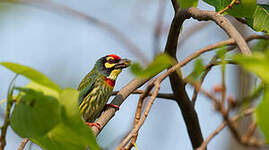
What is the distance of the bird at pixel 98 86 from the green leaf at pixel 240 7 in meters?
2.29

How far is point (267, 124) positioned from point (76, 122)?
1.84 ft

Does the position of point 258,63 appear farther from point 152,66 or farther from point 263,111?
point 152,66

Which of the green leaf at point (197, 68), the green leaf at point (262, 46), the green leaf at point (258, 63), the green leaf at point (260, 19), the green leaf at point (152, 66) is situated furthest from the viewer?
the green leaf at point (262, 46)

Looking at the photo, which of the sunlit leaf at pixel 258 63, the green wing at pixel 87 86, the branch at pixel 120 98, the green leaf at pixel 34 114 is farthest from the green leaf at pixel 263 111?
the green wing at pixel 87 86

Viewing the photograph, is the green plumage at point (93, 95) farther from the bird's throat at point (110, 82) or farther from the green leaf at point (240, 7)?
the green leaf at point (240, 7)

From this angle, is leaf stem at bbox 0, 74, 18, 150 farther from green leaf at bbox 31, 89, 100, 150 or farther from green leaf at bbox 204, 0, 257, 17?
green leaf at bbox 204, 0, 257, 17

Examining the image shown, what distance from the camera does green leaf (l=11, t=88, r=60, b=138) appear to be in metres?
1.27

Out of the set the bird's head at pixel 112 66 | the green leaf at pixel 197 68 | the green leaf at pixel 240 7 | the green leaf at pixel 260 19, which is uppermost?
the green leaf at pixel 197 68

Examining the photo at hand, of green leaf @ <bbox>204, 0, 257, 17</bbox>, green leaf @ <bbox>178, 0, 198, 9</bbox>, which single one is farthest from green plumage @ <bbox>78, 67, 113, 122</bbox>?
green leaf @ <bbox>204, 0, 257, 17</bbox>

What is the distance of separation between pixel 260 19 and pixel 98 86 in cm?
268

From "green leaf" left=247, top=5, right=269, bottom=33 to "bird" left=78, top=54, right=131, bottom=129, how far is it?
224cm

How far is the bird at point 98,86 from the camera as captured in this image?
176 inches

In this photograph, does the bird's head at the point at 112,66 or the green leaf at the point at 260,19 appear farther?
the bird's head at the point at 112,66

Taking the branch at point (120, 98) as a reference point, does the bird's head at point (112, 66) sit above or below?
below
